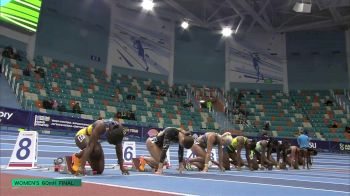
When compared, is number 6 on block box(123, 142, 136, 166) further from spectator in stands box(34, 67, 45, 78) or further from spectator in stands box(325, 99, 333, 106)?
spectator in stands box(325, 99, 333, 106)

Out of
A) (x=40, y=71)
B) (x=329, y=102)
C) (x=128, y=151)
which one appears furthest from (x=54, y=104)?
(x=329, y=102)

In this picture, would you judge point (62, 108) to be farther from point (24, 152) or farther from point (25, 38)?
point (24, 152)

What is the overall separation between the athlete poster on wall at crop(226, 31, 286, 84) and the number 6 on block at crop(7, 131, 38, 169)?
2934 centimetres

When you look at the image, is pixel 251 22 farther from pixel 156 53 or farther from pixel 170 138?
pixel 170 138

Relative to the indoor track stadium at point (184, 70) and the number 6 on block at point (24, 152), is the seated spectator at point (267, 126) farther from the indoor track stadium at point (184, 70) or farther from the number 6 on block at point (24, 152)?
the number 6 on block at point (24, 152)

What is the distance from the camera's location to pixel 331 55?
34656mm

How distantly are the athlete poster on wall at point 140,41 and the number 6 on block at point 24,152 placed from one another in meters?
23.2

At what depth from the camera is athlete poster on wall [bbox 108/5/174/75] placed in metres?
30.2

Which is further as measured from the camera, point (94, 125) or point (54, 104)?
point (54, 104)

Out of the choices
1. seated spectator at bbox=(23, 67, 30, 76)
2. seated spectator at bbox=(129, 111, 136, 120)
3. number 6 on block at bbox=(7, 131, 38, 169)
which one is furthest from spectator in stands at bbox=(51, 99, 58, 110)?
number 6 on block at bbox=(7, 131, 38, 169)

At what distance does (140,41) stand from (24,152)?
25447mm

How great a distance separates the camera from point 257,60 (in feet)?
117

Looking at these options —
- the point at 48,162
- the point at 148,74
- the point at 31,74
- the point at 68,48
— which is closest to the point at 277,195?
the point at 48,162

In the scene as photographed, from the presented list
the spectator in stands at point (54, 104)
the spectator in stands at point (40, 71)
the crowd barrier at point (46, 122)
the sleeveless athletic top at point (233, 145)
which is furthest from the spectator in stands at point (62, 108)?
the sleeveless athletic top at point (233, 145)
